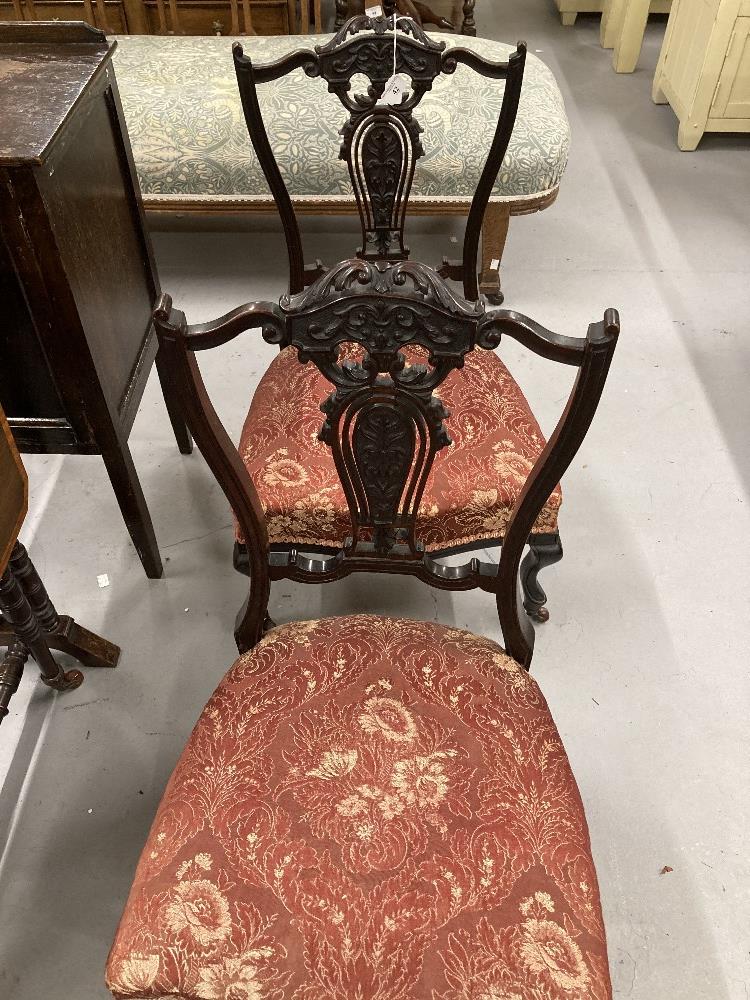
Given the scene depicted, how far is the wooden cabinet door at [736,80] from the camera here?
2609mm

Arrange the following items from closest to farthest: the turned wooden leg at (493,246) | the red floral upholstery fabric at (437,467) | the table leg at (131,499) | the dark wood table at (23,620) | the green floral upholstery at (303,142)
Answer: the dark wood table at (23,620)
the red floral upholstery fabric at (437,467)
the table leg at (131,499)
the green floral upholstery at (303,142)
the turned wooden leg at (493,246)

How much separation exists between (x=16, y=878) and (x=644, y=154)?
296cm

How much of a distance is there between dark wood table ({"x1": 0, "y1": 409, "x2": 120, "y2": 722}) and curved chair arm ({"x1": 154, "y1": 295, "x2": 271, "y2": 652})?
0.32 m

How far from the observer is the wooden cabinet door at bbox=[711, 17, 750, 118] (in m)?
2.61

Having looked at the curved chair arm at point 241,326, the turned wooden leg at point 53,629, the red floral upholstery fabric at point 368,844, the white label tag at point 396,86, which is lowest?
the turned wooden leg at point 53,629

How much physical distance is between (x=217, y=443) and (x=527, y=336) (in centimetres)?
35

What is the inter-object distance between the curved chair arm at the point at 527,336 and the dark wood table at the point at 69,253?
607mm

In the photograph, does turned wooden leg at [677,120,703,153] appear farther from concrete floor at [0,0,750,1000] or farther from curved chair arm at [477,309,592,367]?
curved chair arm at [477,309,592,367]

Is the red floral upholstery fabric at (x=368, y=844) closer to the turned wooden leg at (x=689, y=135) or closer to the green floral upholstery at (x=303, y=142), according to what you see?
the green floral upholstery at (x=303, y=142)

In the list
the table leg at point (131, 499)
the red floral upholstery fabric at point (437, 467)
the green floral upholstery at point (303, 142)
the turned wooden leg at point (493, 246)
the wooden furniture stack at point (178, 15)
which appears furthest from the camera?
the wooden furniture stack at point (178, 15)

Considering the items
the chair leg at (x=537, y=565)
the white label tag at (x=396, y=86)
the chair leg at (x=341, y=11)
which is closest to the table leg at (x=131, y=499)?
the chair leg at (x=537, y=565)

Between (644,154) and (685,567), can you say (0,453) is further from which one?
(644,154)

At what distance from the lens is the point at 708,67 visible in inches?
106

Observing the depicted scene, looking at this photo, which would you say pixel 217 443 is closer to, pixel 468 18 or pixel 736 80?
pixel 736 80
